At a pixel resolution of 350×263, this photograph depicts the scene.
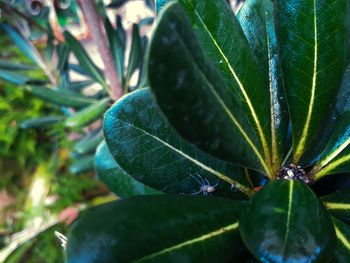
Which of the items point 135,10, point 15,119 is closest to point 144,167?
point 135,10

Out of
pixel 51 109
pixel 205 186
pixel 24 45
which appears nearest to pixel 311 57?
pixel 205 186

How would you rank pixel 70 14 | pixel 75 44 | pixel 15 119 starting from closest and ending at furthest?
pixel 75 44, pixel 70 14, pixel 15 119

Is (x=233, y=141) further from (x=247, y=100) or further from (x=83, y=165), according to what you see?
(x=83, y=165)

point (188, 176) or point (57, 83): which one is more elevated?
point (188, 176)

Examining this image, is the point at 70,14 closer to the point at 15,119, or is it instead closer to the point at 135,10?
the point at 135,10

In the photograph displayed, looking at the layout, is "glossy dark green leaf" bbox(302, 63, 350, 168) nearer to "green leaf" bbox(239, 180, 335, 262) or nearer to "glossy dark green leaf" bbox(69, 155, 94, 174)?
"green leaf" bbox(239, 180, 335, 262)
